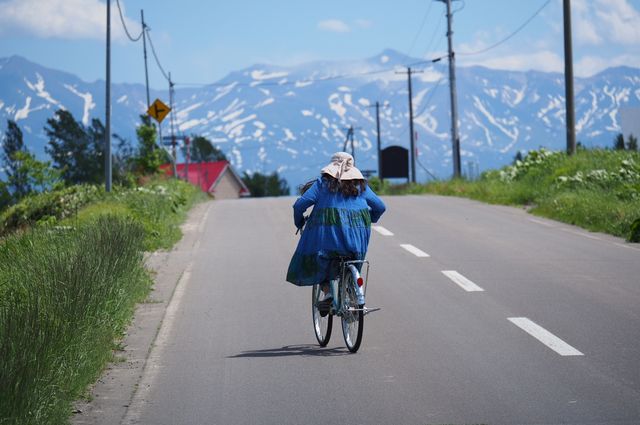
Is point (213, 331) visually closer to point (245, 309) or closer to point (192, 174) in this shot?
point (245, 309)

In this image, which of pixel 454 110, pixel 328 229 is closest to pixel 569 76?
pixel 454 110

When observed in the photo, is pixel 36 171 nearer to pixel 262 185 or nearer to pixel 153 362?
pixel 153 362

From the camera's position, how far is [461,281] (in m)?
13.6

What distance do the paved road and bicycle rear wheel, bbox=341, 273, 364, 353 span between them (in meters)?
0.17

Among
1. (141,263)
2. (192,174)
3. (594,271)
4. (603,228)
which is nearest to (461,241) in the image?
(603,228)

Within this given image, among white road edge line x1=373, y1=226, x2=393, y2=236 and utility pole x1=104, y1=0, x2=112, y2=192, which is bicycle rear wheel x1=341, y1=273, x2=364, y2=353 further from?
utility pole x1=104, y1=0, x2=112, y2=192

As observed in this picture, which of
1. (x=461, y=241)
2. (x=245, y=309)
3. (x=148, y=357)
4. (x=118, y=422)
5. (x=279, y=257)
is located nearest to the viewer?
(x=118, y=422)

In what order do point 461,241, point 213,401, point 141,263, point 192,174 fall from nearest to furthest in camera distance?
point 213,401 < point 141,263 < point 461,241 < point 192,174

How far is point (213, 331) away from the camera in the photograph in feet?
34.9

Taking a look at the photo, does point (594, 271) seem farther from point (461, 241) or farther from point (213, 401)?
point (213, 401)

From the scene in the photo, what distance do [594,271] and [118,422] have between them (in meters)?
8.92

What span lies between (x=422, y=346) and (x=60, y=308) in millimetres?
3109

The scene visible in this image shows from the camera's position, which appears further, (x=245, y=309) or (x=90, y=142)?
(x=90, y=142)

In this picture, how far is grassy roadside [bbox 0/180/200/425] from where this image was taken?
21.1ft
